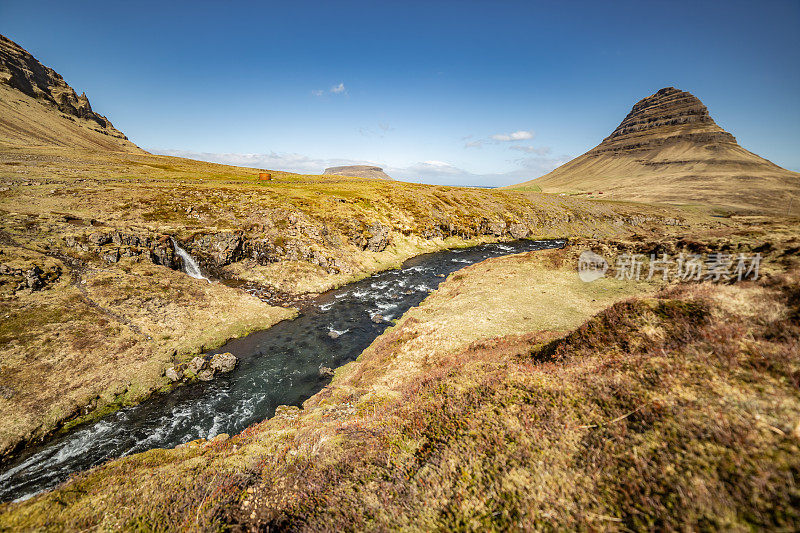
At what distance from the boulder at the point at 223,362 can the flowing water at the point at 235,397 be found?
23.6 inches

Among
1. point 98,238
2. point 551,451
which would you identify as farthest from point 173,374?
point 551,451

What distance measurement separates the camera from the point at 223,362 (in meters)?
25.4

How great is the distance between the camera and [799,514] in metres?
3.60

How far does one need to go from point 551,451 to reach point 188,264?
166 ft

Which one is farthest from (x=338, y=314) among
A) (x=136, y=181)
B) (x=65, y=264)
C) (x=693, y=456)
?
(x=136, y=181)

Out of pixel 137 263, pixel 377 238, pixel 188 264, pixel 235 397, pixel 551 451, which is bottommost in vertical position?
pixel 235 397

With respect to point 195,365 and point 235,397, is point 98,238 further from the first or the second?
point 235,397

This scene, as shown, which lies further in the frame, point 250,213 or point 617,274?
point 250,213

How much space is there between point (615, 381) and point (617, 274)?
1040 inches

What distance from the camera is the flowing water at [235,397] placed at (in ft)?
55.4

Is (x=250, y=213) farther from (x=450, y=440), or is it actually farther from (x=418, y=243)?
(x=450, y=440)

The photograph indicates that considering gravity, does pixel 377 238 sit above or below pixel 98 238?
above
